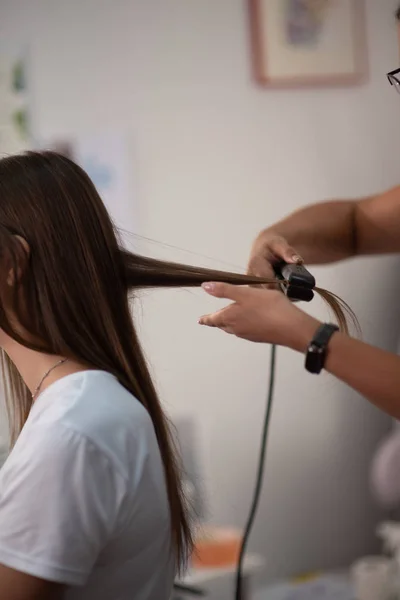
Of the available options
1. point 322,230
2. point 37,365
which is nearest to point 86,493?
point 37,365

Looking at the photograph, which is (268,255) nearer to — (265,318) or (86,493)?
(265,318)

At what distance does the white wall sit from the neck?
0.80m

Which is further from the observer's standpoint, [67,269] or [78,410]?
[67,269]

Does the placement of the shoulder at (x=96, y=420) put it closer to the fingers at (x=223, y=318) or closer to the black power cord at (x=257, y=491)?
the fingers at (x=223, y=318)

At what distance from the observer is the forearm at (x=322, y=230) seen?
147cm

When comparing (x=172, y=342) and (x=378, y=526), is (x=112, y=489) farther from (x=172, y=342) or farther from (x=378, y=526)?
(x=378, y=526)

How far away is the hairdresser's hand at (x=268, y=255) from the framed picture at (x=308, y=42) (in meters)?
0.67

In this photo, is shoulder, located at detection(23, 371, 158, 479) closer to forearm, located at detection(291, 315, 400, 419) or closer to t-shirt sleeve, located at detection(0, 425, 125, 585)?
t-shirt sleeve, located at detection(0, 425, 125, 585)

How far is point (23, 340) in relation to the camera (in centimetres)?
94

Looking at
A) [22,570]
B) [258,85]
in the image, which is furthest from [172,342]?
[22,570]

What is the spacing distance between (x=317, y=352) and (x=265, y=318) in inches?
3.1

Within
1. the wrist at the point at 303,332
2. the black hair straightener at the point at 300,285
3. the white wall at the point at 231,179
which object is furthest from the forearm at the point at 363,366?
the white wall at the point at 231,179

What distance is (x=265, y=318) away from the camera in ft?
2.94

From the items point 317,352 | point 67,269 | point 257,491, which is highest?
point 67,269
